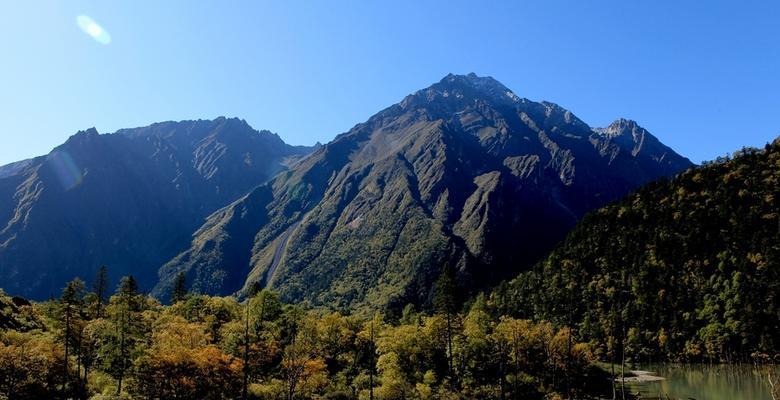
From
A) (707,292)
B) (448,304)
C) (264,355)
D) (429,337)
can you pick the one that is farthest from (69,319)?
(707,292)

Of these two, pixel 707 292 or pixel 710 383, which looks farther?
pixel 707 292

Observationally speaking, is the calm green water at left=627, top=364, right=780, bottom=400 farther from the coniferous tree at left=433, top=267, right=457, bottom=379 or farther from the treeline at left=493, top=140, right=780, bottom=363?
the coniferous tree at left=433, top=267, right=457, bottom=379

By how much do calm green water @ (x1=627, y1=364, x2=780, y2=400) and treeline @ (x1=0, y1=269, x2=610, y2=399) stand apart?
46.6ft

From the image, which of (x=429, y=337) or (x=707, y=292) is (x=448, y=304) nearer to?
(x=429, y=337)

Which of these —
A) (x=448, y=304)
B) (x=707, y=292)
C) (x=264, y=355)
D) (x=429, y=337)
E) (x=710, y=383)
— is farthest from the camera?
(x=707, y=292)

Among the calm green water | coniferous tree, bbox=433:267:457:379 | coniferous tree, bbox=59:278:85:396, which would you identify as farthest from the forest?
the calm green water

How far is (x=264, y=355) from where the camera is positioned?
109 m

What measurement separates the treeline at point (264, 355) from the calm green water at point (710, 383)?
14199mm

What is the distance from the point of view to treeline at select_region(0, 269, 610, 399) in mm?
85188

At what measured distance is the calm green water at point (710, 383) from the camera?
361 feet

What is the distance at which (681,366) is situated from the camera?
15775cm

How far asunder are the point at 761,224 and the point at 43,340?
205 meters

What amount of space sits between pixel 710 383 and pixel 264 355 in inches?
4217

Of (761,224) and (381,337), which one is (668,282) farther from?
(381,337)
